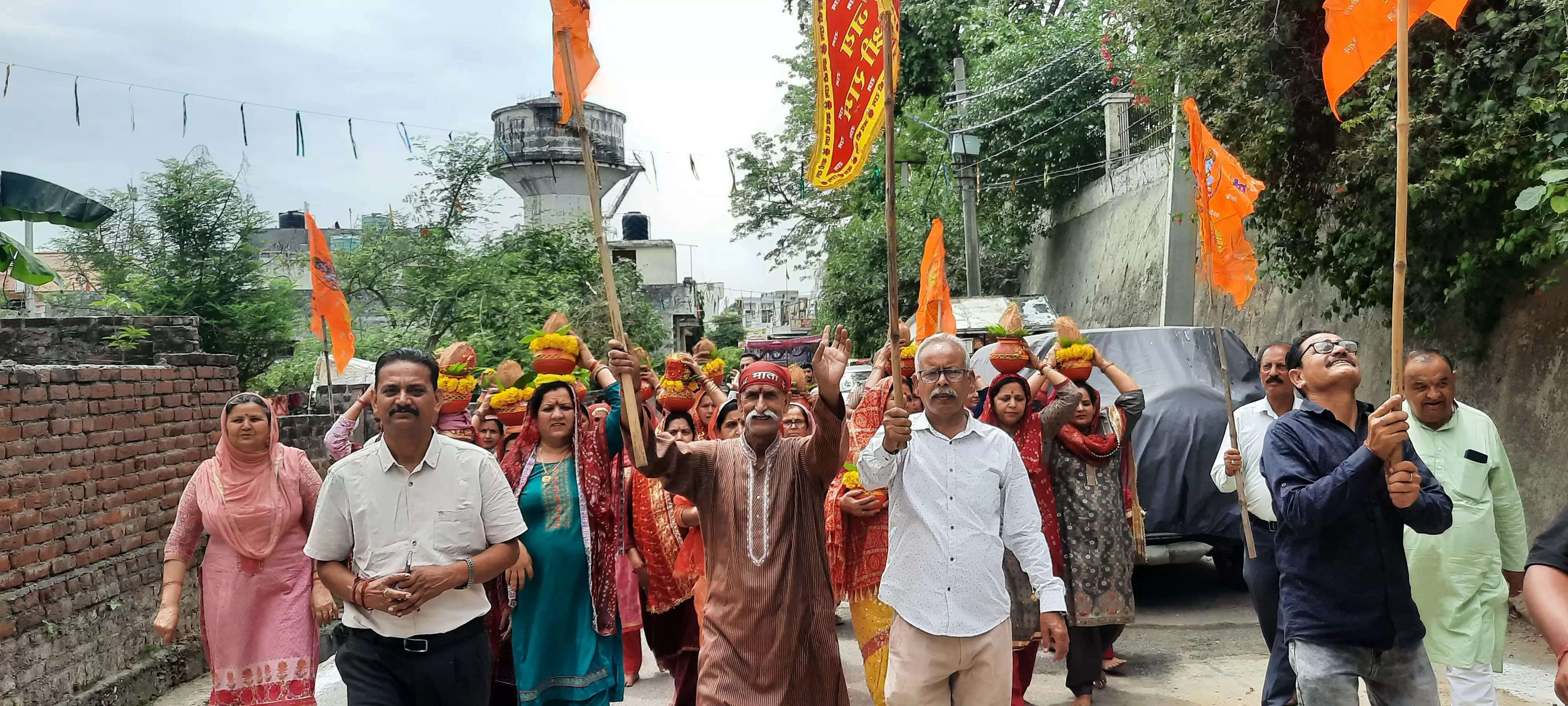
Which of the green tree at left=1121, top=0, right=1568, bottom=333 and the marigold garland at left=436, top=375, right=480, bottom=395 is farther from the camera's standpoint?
the green tree at left=1121, top=0, right=1568, bottom=333

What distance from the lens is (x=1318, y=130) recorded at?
908 cm

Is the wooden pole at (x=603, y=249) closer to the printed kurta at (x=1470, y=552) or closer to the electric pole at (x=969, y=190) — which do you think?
the printed kurta at (x=1470, y=552)

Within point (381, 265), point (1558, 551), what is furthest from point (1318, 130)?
point (381, 265)

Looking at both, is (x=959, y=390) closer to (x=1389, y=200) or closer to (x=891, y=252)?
(x=891, y=252)

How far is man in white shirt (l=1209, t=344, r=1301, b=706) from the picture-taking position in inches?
188

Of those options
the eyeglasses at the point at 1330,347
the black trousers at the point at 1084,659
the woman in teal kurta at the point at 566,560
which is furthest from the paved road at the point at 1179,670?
the eyeglasses at the point at 1330,347

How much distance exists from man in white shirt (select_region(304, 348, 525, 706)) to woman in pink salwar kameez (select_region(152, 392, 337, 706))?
1265 mm

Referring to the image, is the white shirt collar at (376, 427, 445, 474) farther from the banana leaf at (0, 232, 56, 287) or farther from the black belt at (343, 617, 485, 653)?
the banana leaf at (0, 232, 56, 287)

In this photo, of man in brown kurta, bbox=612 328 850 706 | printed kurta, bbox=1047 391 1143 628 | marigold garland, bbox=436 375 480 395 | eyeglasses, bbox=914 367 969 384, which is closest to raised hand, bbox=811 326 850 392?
man in brown kurta, bbox=612 328 850 706

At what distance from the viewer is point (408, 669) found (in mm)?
3639

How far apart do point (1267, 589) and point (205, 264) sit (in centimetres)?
1781

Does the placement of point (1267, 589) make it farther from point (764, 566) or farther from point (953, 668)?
point (764, 566)

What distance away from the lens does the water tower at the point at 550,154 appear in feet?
128

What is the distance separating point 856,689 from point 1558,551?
4698 mm
